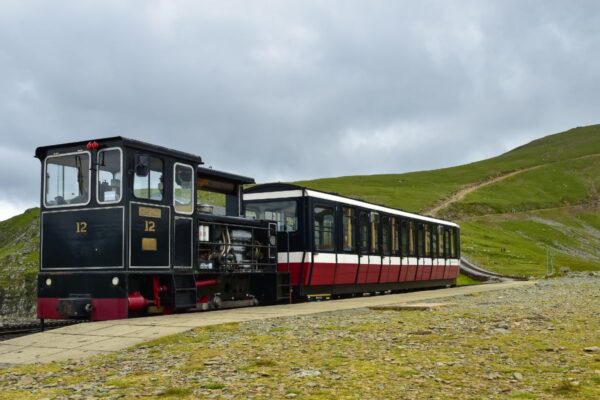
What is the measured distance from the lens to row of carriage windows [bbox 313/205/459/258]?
19831 millimetres

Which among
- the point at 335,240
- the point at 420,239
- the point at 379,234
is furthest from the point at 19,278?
the point at 335,240

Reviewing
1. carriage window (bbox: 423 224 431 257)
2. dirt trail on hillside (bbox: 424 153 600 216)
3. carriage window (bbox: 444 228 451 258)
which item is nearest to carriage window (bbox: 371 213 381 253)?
carriage window (bbox: 423 224 431 257)

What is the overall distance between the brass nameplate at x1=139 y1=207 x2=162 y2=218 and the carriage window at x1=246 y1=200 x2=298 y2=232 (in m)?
5.58

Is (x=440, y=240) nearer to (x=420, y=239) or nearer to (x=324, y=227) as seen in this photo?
(x=420, y=239)

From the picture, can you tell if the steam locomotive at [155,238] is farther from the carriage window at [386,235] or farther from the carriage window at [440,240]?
the carriage window at [440,240]

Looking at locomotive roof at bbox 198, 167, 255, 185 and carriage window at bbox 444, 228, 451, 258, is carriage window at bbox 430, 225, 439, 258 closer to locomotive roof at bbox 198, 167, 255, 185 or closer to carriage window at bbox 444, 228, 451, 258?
carriage window at bbox 444, 228, 451, 258

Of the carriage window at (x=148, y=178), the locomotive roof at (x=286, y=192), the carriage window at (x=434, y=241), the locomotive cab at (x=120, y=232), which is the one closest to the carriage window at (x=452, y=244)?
the carriage window at (x=434, y=241)

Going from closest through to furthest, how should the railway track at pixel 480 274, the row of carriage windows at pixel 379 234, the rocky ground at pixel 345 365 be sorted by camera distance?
the rocky ground at pixel 345 365, the row of carriage windows at pixel 379 234, the railway track at pixel 480 274

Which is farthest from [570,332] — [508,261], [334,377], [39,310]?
[508,261]

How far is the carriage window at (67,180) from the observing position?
13.6m

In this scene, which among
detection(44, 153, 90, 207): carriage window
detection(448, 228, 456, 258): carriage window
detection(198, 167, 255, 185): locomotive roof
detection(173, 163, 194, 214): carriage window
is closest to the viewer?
detection(44, 153, 90, 207): carriage window

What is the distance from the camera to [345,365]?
7.14 metres

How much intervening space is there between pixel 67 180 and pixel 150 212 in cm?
200

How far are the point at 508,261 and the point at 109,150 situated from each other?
41800 millimetres
